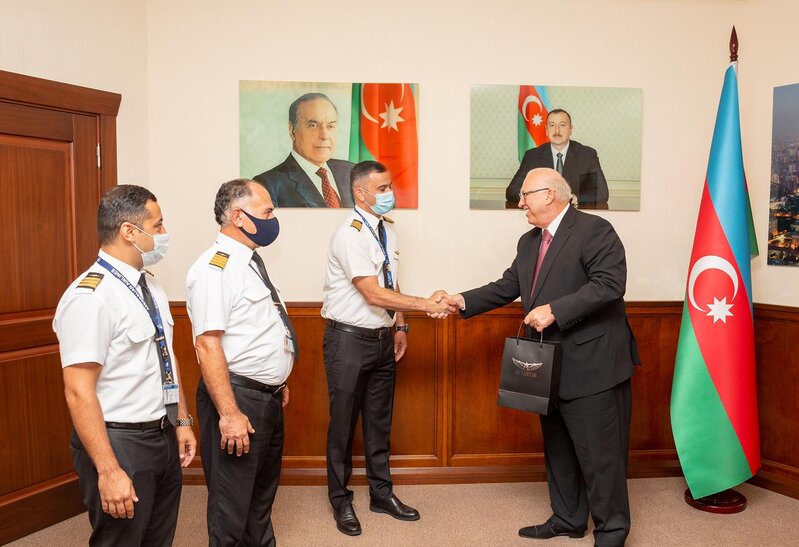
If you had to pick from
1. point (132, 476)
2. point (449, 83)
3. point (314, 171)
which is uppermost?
point (449, 83)

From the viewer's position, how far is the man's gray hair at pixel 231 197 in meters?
2.25

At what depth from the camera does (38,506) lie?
3.07 meters

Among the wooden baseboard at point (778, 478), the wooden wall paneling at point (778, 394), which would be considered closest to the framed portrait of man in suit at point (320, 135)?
the wooden wall paneling at point (778, 394)

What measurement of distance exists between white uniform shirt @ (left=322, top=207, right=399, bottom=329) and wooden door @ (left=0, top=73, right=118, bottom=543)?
4.39ft

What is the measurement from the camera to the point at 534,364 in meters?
2.70

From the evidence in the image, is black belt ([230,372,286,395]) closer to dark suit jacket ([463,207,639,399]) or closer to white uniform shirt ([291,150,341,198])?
dark suit jacket ([463,207,639,399])

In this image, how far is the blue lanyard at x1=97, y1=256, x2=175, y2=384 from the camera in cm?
183

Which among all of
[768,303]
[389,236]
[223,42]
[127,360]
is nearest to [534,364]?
[389,236]

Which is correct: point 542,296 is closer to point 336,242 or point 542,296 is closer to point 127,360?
point 336,242

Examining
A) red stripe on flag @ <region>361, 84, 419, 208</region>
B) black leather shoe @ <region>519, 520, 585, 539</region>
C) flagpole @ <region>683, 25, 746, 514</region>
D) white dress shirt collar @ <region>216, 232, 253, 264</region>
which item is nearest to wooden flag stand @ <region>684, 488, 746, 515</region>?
flagpole @ <region>683, 25, 746, 514</region>

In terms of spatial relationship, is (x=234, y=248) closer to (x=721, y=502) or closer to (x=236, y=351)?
(x=236, y=351)

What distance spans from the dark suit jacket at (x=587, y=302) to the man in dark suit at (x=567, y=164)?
98 cm

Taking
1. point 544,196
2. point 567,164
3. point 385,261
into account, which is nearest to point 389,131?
point 385,261

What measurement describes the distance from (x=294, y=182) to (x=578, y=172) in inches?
68.2
